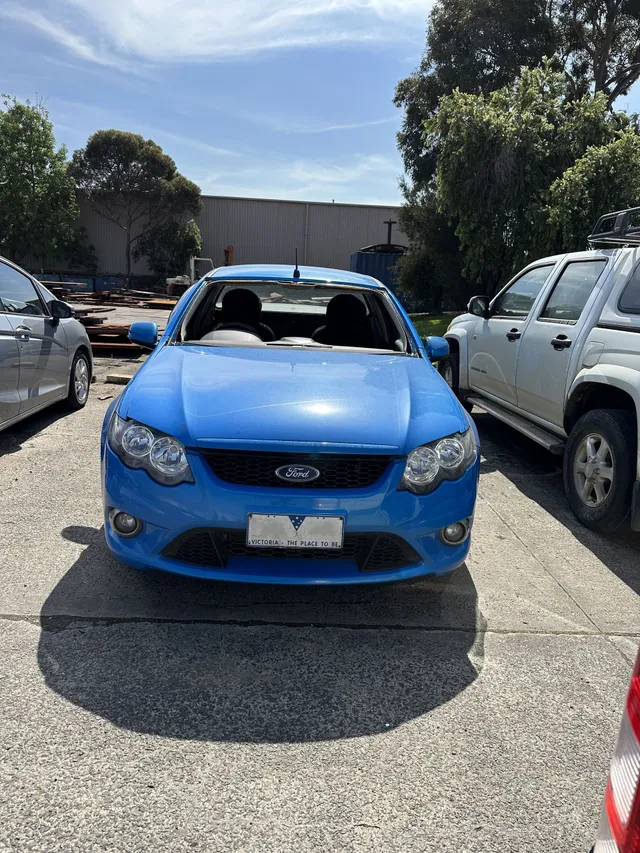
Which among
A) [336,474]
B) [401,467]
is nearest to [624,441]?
[401,467]

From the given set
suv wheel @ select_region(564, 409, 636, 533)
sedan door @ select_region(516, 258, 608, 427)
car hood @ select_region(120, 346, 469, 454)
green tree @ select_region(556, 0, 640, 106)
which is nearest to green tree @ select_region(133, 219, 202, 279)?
green tree @ select_region(556, 0, 640, 106)

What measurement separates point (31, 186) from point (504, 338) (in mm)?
37721

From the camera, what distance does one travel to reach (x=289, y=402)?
2.88 metres

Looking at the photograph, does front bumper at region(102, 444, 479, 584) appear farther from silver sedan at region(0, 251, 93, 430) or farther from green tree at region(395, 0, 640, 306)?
green tree at region(395, 0, 640, 306)

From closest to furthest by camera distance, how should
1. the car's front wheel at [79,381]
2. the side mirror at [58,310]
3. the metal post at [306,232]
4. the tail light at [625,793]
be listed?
the tail light at [625,793]
the side mirror at [58,310]
the car's front wheel at [79,381]
the metal post at [306,232]

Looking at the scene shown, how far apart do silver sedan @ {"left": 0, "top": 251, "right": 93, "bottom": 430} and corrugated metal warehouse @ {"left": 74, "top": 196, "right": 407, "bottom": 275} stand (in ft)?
124

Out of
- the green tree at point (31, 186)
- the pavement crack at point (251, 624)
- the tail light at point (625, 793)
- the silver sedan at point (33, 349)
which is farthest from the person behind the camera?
the green tree at point (31, 186)

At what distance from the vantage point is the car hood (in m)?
2.66

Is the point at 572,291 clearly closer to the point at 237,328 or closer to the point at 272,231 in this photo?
the point at 237,328

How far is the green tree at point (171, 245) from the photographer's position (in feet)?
133

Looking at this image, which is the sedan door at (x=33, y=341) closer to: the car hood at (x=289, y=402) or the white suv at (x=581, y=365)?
the car hood at (x=289, y=402)

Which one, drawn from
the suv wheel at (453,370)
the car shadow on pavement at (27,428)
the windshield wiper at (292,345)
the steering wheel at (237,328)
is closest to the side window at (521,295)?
the suv wheel at (453,370)

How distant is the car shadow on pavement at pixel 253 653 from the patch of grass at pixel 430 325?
45.6 feet

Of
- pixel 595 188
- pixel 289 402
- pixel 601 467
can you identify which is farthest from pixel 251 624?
pixel 595 188
